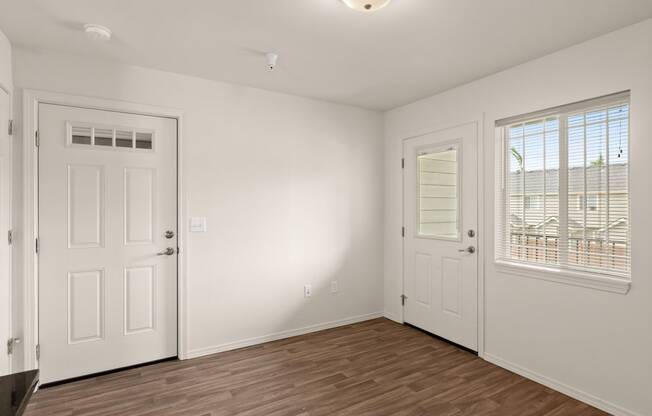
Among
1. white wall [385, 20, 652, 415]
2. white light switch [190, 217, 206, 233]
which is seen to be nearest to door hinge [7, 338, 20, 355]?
white light switch [190, 217, 206, 233]

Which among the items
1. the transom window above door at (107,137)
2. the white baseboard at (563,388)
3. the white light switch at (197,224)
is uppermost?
the transom window above door at (107,137)

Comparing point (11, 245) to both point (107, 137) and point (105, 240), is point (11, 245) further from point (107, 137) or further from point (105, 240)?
point (107, 137)

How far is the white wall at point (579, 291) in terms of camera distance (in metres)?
2.21

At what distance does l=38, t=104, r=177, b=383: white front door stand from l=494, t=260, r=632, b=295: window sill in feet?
9.26

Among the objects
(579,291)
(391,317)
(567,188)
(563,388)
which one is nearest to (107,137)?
(391,317)

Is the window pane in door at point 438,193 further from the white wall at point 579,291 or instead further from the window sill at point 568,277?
the window sill at point 568,277

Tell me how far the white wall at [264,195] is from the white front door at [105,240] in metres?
0.20

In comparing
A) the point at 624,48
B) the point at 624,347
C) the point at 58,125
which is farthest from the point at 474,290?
the point at 58,125

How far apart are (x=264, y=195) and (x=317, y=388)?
1.78m

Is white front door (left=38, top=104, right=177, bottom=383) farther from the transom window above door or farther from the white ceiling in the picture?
the white ceiling

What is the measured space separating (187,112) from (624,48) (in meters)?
3.23

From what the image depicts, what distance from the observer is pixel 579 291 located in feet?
8.27

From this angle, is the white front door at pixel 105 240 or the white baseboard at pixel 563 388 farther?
the white front door at pixel 105 240

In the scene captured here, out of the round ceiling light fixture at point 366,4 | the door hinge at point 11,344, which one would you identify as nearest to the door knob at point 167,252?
the door hinge at point 11,344
